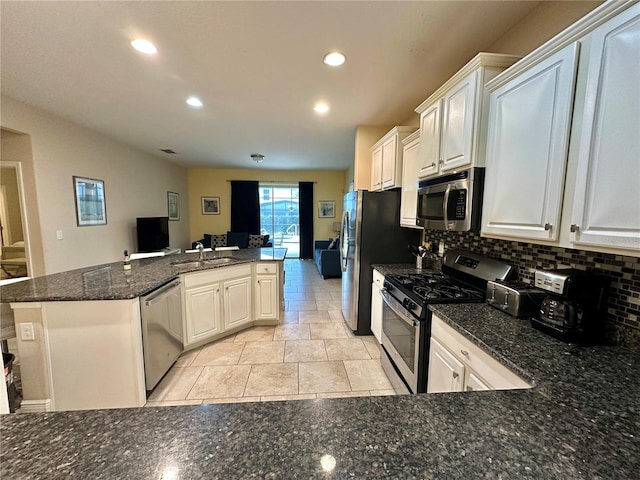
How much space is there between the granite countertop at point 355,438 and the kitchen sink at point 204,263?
2169 mm

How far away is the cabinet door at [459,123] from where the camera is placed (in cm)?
162

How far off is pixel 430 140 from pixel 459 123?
0.36 m

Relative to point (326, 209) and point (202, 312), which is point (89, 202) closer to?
point (202, 312)

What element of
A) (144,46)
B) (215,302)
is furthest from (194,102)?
(215,302)

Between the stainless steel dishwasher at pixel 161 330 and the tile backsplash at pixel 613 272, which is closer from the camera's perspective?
the tile backsplash at pixel 613 272

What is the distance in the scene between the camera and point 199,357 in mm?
2664

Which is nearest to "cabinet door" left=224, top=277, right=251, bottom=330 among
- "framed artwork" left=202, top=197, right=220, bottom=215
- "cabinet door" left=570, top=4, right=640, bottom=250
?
"cabinet door" left=570, top=4, right=640, bottom=250

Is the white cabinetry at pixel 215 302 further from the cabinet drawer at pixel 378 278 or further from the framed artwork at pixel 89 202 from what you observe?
the framed artwork at pixel 89 202

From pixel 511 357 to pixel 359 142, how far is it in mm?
3245

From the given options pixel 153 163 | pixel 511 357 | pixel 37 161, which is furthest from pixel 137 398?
pixel 153 163

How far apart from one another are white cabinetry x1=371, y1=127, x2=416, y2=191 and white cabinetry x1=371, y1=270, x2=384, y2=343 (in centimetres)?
103

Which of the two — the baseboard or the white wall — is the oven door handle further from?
the white wall

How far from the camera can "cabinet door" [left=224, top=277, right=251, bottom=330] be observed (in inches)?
117

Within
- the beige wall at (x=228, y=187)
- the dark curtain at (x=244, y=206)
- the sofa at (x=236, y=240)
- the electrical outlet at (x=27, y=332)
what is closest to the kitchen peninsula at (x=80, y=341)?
the electrical outlet at (x=27, y=332)
